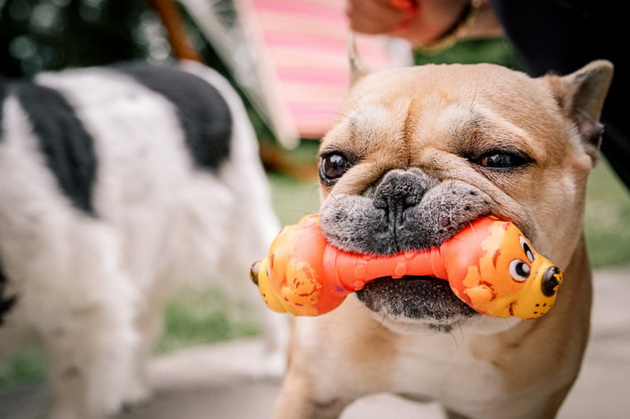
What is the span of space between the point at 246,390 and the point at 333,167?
→ 147 cm

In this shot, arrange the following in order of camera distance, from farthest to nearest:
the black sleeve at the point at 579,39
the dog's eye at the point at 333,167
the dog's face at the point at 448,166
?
the black sleeve at the point at 579,39, the dog's eye at the point at 333,167, the dog's face at the point at 448,166

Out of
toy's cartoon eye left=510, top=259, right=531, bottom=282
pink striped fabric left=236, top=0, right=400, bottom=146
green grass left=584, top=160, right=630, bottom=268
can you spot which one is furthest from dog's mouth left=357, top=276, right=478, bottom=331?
pink striped fabric left=236, top=0, right=400, bottom=146

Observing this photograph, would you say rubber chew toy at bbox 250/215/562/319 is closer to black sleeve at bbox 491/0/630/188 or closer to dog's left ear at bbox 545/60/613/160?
dog's left ear at bbox 545/60/613/160

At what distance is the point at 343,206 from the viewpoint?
1.25m

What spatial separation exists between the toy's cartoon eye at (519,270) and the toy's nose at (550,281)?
0.03 meters

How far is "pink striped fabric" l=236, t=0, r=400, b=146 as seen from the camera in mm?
6594

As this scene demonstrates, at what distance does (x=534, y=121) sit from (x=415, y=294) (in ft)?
1.49

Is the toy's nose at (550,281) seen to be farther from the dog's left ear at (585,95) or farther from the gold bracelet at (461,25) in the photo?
the gold bracelet at (461,25)

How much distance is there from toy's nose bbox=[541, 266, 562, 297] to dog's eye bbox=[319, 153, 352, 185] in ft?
1.61

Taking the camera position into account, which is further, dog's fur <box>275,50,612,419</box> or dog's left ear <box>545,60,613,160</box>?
dog's left ear <box>545,60,613,160</box>

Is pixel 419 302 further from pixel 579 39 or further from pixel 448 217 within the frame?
pixel 579 39

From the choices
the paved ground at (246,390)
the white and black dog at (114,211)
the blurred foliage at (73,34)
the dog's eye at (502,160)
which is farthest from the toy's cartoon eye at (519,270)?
the blurred foliage at (73,34)

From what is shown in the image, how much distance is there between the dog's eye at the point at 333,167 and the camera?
55.6 inches

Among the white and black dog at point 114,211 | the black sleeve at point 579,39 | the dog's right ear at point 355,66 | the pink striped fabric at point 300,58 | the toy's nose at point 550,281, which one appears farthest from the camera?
the pink striped fabric at point 300,58
